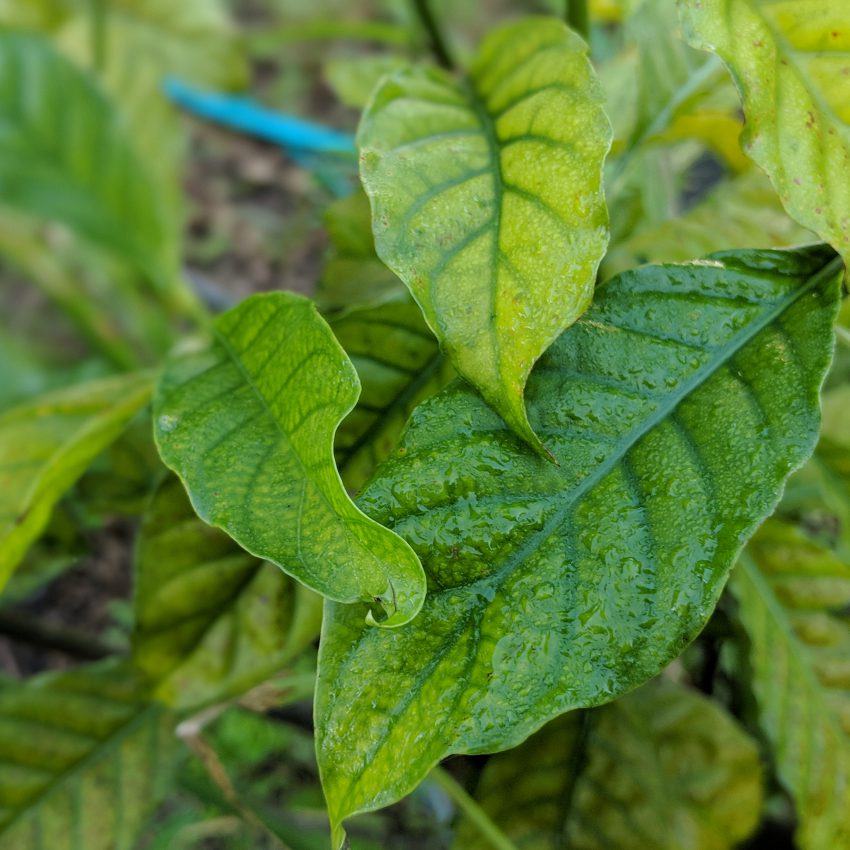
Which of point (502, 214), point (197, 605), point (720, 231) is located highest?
point (502, 214)

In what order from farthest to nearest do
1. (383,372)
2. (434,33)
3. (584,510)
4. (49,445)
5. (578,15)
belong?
(434,33) → (578,15) → (49,445) → (383,372) → (584,510)

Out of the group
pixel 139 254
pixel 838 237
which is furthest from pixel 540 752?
pixel 139 254

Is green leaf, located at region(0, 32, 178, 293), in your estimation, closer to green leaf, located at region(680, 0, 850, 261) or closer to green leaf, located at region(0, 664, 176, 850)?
green leaf, located at region(0, 664, 176, 850)

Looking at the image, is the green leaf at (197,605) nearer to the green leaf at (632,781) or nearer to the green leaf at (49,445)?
the green leaf at (49,445)

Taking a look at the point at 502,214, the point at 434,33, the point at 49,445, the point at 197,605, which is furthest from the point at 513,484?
the point at 434,33

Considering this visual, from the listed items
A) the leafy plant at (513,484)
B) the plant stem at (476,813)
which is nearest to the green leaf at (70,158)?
the leafy plant at (513,484)

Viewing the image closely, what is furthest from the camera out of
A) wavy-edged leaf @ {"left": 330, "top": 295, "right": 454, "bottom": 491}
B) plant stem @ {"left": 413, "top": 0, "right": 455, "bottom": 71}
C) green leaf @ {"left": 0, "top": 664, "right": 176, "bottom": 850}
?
plant stem @ {"left": 413, "top": 0, "right": 455, "bottom": 71}

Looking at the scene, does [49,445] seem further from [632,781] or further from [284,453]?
[632,781]

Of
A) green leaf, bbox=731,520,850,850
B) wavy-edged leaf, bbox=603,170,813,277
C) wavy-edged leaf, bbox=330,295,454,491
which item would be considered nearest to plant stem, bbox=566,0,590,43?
wavy-edged leaf, bbox=603,170,813,277
